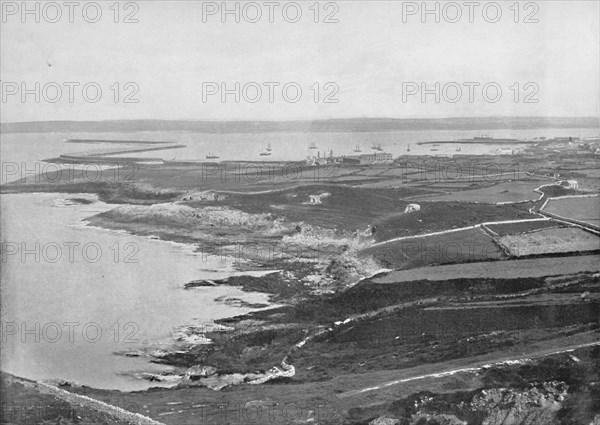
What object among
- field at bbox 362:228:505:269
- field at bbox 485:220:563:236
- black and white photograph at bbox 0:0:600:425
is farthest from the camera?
field at bbox 485:220:563:236

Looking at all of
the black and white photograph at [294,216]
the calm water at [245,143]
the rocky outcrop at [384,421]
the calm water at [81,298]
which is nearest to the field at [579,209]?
the black and white photograph at [294,216]

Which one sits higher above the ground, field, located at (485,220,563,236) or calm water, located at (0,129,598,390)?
field, located at (485,220,563,236)

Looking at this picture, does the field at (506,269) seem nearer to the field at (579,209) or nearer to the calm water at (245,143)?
the field at (579,209)

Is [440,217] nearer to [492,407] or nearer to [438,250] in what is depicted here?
[438,250]

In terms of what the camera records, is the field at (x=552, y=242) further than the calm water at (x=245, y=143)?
Yes

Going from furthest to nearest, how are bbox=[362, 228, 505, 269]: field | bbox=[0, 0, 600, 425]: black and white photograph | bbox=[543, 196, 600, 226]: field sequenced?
bbox=[543, 196, 600, 226]: field, bbox=[362, 228, 505, 269]: field, bbox=[0, 0, 600, 425]: black and white photograph

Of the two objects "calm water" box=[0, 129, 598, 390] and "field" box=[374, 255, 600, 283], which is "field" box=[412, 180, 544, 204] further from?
"calm water" box=[0, 129, 598, 390]

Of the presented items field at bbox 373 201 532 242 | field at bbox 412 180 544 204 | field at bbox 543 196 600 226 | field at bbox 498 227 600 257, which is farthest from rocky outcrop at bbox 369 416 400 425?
field at bbox 543 196 600 226

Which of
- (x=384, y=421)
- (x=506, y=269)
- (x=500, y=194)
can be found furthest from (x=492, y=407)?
(x=500, y=194)
